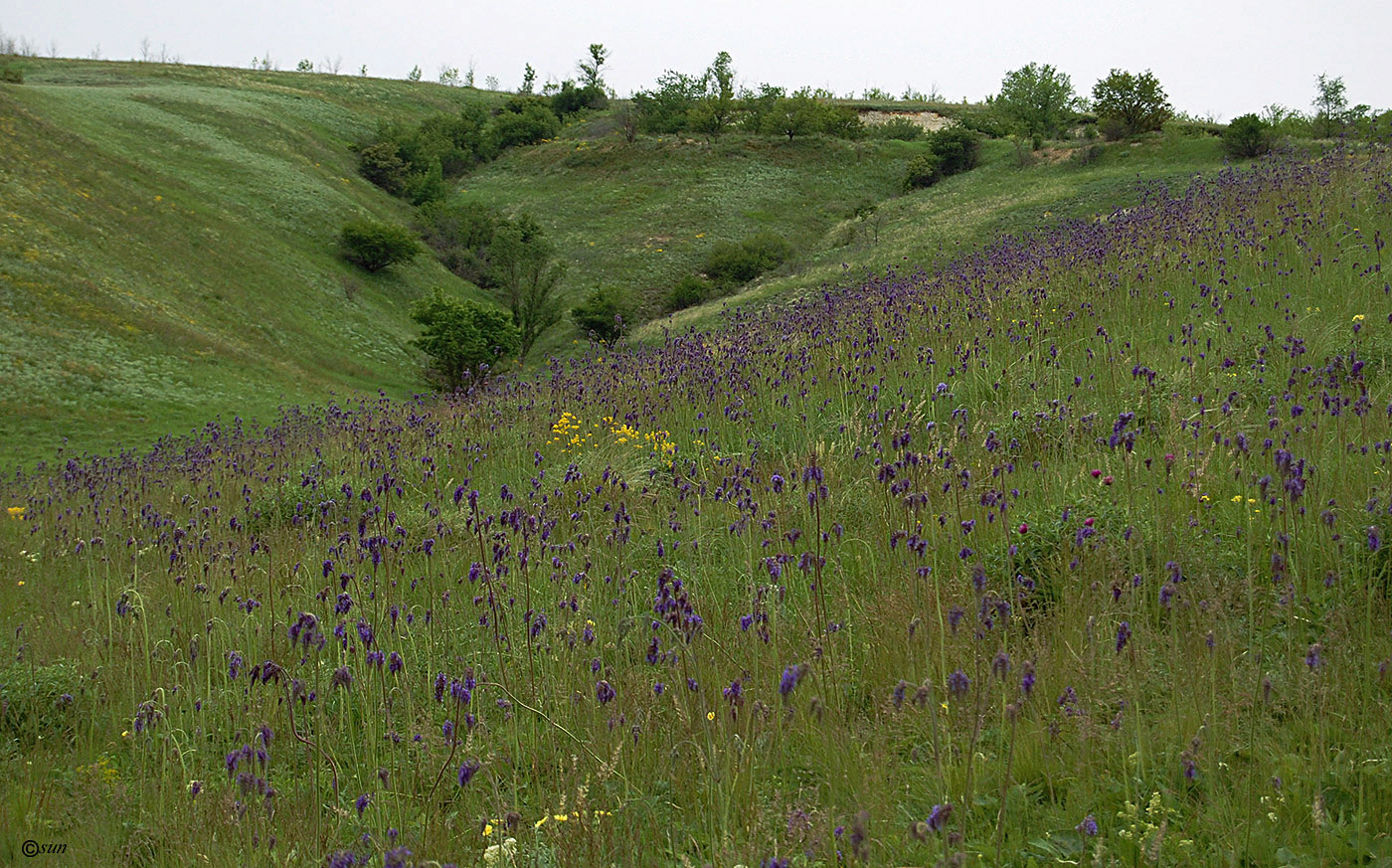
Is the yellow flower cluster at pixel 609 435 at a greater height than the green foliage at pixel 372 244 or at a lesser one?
lesser

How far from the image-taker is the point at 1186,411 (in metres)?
5.28

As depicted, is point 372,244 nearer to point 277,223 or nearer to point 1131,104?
point 277,223

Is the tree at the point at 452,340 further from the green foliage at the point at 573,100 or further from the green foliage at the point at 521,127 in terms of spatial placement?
the green foliage at the point at 573,100

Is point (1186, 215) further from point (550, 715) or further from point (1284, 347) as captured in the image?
point (550, 715)

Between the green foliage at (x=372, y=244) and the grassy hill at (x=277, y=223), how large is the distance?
94 cm

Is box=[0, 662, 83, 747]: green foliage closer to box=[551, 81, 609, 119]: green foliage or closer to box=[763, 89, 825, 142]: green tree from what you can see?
box=[763, 89, 825, 142]: green tree

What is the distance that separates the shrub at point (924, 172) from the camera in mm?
50531

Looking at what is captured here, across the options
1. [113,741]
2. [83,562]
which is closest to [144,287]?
[83,562]

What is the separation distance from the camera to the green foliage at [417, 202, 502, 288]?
4681 cm

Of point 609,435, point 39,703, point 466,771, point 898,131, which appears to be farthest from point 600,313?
point 898,131

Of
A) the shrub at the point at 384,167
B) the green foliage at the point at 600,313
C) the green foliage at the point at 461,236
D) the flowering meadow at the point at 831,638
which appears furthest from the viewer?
the shrub at the point at 384,167

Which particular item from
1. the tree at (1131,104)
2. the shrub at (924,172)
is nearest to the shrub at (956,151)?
the shrub at (924,172)

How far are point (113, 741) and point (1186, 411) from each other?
6.13 m

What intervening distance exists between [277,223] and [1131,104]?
41890 mm
